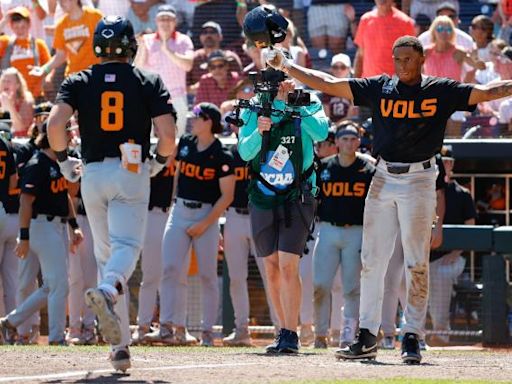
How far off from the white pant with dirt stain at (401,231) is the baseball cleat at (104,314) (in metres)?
1.91

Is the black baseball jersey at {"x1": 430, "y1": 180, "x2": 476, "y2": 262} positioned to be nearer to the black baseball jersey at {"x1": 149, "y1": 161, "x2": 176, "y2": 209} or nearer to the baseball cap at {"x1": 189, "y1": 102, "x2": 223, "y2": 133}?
the baseball cap at {"x1": 189, "y1": 102, "x2": 223, "y2": 133}

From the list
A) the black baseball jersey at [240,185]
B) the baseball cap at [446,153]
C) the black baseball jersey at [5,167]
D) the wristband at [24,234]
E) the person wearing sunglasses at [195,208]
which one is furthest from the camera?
the black baseball jersey at [240,185]

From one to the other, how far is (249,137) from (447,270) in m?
4.71

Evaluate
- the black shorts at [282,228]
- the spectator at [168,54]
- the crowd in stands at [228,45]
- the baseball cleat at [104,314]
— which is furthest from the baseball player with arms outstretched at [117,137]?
the spectator at [168,54]

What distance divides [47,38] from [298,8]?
3269mm

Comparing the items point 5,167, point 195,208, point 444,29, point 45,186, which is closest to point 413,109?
point 195,208

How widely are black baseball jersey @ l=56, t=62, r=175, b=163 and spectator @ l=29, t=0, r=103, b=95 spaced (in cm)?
727

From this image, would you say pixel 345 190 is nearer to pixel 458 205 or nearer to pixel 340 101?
pixel 458 205

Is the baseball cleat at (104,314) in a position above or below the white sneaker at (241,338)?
above

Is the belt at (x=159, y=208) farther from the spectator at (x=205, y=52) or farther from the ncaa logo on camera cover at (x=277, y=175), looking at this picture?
the ncaa logo on camera cover at (x=277, y=175)

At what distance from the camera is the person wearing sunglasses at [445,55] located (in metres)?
13.5

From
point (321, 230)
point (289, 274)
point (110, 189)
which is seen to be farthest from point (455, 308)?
point (110, 189)

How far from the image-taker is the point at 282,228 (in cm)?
873

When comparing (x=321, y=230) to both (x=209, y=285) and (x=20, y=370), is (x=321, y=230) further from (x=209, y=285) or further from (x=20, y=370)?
(x=20, y=370)
